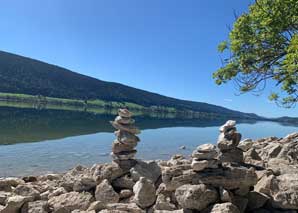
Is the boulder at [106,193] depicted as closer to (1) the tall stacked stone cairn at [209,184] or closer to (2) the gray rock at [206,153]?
(1) the tall stacked stone cairn at [209,184]

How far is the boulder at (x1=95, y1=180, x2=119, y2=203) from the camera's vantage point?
37.1 ft

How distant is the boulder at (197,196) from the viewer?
9089mm

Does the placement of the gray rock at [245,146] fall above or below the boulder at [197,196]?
above

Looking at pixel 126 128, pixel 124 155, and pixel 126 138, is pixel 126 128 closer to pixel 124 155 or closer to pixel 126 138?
pixel 126 138

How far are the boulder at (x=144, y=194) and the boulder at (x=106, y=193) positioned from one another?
1.00m

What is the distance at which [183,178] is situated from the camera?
10.2 m

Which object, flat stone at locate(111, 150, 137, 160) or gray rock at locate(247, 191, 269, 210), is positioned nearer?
gray rock at locate(247, 191, 269, 210)

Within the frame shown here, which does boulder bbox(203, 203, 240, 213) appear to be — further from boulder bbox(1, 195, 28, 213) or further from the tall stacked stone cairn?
boulder bbox(1, 195, 28, 213)

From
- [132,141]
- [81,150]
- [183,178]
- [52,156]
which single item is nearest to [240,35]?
[132,141]

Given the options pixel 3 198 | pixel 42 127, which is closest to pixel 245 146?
pixel 3 198

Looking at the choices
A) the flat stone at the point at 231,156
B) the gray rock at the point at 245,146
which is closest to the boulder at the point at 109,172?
the flat stone at the point at 231,156

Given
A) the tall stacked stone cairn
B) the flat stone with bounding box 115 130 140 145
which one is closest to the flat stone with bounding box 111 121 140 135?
the flat stone with bounding box 115 130 140 145

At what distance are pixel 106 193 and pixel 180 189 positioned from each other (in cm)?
328

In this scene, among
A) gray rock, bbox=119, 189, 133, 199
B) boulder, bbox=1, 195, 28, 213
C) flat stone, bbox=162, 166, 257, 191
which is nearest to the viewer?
flat stone, bbox=162, 166, 257, 191
